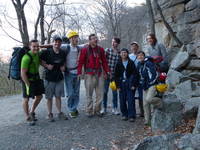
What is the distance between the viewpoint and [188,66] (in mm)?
8109

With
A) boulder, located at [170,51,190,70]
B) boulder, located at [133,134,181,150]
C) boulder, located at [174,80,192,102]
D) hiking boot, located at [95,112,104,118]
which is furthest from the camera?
boulder, located at [170,51,190,70]

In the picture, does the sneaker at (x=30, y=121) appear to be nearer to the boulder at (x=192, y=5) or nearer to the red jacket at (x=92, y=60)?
the red jacket at (x=92, y=60)

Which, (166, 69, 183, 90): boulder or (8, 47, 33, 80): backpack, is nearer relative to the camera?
(8, 47, 33, 80): backpack

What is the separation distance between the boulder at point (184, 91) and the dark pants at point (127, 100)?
1.16 meters

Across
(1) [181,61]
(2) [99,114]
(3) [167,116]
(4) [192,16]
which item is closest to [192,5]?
(4) [192,16]

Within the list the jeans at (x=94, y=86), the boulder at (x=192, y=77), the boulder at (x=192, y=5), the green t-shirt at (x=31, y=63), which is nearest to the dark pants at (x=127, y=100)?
the jeans at (x=94, y=86)

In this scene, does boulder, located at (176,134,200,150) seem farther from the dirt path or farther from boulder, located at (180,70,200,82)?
boulder, located at (180,70,200,82)

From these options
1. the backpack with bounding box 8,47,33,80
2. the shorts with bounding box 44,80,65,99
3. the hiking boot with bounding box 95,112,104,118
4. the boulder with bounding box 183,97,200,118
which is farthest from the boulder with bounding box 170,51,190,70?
the backpack with bounding box 8,47,33,80

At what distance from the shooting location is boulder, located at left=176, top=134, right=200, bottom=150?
438 centimetres

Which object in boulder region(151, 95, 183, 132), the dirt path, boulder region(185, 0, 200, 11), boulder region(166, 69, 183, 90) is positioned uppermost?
boulder region(185, 0, 200, 11)

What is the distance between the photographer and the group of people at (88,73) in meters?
6.90

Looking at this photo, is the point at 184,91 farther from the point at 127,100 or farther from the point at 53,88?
the point at 53,88

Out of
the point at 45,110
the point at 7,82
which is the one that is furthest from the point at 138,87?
the point at 7,82

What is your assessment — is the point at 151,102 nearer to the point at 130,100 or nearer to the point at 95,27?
the point at 130,100
